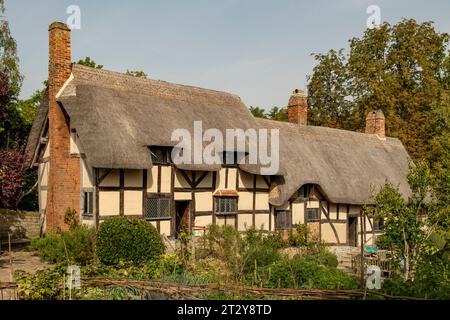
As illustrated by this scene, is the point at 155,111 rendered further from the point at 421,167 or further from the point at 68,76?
the point at 421,167

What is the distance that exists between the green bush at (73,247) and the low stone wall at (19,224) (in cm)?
728

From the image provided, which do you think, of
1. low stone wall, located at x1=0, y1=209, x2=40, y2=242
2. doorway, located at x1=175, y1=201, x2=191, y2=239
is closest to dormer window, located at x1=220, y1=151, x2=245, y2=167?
doorway, located at x1=175, y1=201, x2=191, y2=239

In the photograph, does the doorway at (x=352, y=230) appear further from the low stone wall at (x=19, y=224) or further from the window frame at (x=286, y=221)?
the low stone wall at (x=19, y=224)

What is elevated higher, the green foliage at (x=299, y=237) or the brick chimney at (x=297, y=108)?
the brick chimney at (x=297, y=108)

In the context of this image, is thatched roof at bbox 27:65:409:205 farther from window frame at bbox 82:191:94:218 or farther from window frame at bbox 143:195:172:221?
window frame at bbox 82:191:94:218

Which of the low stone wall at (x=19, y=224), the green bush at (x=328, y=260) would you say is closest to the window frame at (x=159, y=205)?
the green bush at (x=328, y=260)

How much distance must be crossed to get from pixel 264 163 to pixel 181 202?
3760mm

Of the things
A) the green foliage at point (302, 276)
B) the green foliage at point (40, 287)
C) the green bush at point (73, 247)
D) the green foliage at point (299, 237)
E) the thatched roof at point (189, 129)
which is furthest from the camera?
the green foliage at point (299, 237)

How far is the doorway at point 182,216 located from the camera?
1902 centimetres

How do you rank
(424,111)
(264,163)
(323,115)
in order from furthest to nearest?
(323,115)
(424,111)
(264,163)


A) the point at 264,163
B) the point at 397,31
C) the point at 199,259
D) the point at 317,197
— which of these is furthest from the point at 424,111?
the point at 199,259

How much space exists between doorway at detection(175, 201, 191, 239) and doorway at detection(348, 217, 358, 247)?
31.0 feet

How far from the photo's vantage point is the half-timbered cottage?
16812 millimetres

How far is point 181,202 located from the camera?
1916cm
